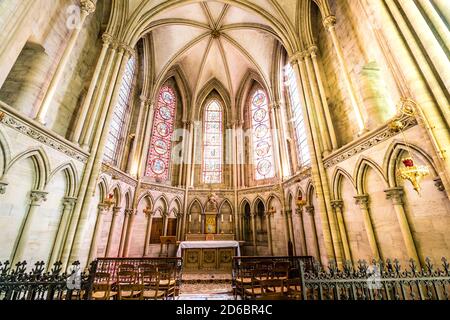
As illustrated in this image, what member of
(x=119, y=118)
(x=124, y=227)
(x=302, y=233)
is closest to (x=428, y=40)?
(x=302, y=233)

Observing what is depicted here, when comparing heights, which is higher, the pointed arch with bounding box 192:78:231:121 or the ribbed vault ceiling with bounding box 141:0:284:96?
the ribbed vault ceiling with bounding box 141:0:284:96

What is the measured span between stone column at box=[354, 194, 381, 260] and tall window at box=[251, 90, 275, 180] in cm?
739

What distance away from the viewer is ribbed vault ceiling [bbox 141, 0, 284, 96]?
39.9 feet

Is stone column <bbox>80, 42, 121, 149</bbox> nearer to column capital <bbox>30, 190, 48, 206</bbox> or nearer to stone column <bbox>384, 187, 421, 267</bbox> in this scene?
column capital <bbox>30, 190, 48, 206</bbox>

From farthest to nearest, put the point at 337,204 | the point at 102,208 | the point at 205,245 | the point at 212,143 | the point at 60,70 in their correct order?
the point at 212,143 < the point at 205,245 < the point at 102,208 < the point at 337,204 < the point at 60,70

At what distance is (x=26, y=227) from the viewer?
5.01 meters

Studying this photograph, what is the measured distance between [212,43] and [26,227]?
14.2 m

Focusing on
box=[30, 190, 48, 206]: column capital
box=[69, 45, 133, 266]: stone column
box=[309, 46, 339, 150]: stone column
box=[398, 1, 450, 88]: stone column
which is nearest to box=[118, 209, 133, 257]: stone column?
box=[69, 45, 133, 266]: stone column

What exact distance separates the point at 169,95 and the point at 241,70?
591 cm

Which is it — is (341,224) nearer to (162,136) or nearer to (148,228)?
(148,228)

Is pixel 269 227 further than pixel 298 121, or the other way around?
pixel 269 227

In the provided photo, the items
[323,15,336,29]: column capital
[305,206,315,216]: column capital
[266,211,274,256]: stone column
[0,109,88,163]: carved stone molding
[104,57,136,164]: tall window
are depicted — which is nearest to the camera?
[0,109,88,163]: carved stone molding

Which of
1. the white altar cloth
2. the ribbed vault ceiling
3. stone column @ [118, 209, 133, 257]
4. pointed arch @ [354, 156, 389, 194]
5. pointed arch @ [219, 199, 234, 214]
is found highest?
the ribbed vault ceiling

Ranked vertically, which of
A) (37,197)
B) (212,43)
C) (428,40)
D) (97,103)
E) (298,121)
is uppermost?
(212,43)
